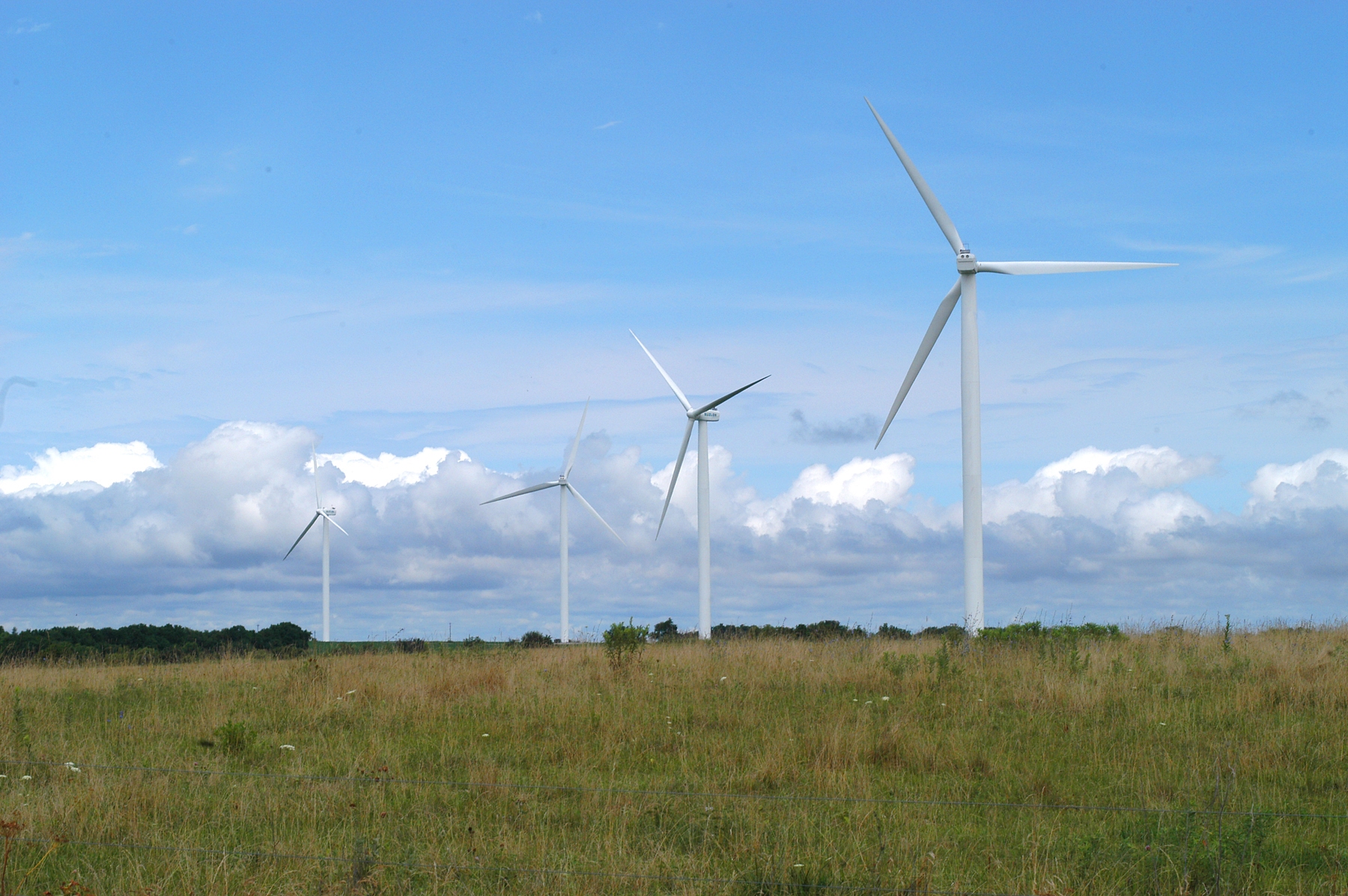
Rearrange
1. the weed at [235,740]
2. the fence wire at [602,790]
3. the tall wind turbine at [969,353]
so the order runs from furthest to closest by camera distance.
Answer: the tall wind turbine at [969,353]
the weed at [235,740]
the fence wire at [602,790]

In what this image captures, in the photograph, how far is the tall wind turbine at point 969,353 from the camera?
1050 inches

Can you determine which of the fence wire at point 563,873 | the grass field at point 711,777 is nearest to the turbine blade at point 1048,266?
the grass field at point 711,777

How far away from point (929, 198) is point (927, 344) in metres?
4.36

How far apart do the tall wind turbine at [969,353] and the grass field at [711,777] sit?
6.60 meters

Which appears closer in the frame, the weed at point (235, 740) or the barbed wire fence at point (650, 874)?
the barbed wire fence at point (650, 874)

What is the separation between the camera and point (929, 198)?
30.8m

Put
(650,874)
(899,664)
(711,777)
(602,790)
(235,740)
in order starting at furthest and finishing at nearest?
(899,664)
(235,740)
(711,777)
(602,790)
(650,874)

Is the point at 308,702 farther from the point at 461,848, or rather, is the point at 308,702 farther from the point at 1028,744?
the point at 1028,744

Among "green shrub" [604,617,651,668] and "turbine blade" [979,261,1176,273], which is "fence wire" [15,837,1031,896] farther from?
"turbine blade" [979,261,1176,273]

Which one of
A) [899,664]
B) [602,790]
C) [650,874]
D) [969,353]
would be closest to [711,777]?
[602,790]

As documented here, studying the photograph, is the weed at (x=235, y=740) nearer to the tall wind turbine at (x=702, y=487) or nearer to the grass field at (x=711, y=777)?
the grass field at (x=711, y=777)

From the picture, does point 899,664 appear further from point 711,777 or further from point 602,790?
point 602,790

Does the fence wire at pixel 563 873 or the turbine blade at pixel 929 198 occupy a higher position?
the turbine blade at pixel 929 198

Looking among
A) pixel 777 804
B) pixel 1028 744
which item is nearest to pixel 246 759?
pixel 777 804
